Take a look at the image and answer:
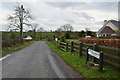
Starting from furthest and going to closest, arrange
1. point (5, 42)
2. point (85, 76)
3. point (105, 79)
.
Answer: point (5, 42) < point (85, 76) < point (105, 79)

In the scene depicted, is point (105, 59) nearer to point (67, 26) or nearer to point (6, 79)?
point (6, 79)

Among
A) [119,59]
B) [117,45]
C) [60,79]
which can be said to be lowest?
[60,79]

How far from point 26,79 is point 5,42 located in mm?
16560

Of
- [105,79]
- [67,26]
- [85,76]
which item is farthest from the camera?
[67,26]

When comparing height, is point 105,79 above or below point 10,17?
below

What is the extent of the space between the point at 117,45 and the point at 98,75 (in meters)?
2.06

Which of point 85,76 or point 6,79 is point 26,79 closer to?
point 6,79

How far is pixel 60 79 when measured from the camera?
21.1ft

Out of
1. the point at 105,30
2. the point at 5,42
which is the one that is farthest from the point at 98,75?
the point at 105,30

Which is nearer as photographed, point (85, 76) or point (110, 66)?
point (85, 76)

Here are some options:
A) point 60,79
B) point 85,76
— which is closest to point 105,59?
point 85,76

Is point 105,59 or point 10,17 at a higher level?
point 10,17

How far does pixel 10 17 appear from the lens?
4416 centimetres

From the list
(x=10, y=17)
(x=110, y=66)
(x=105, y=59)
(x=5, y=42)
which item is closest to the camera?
(x=110, y=66)
